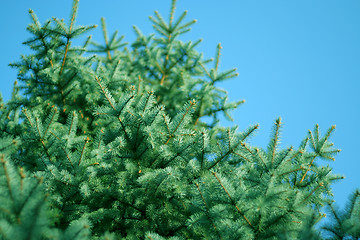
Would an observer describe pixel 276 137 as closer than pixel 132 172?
Yes

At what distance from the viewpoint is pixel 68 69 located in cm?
474

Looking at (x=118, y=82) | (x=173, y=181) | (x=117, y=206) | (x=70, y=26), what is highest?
(x=70, y=26)

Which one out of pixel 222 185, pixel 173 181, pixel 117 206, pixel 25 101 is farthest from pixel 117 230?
pixel 25 101

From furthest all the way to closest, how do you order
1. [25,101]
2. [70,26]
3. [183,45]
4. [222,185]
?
[183,45] < [25,101] < [70,26] < [222,185]

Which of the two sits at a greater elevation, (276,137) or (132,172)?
(276,137)

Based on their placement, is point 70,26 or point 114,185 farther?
point 70,26

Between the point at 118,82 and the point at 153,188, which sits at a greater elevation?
the point at 118,82

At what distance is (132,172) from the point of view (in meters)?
3.13

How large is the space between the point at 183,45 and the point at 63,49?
2.67 m

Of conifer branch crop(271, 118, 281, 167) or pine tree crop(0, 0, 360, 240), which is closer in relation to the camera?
pine tree crop(0, 0, 360, 240)

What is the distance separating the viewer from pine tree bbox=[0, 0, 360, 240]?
234cm

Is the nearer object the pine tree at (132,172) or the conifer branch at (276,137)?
the pine tree at (132,172)

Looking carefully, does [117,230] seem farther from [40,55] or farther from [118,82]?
[40,55]

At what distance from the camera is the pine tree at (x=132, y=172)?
2344 mm
